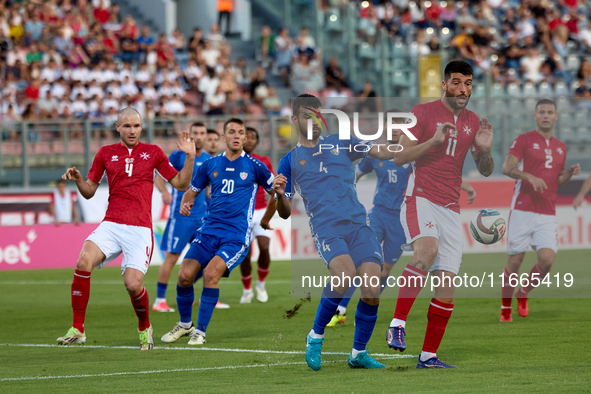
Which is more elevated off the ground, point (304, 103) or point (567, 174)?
point (304, 103)

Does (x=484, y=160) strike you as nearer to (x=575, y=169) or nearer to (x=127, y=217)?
(x=575, y=169)

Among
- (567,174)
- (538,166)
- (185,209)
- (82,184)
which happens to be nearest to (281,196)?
(185,209)

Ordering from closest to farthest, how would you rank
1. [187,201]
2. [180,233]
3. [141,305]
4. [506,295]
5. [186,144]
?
[141,305] < [186,144] < [187,201] < [506,295] < [180,233]

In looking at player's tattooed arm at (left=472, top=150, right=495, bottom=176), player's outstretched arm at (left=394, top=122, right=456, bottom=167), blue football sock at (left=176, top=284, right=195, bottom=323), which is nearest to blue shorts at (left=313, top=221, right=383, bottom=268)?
player's outstretched arm at (left=394, top=122, right=456, bottom=167)

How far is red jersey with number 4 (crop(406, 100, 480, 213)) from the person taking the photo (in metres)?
7.21

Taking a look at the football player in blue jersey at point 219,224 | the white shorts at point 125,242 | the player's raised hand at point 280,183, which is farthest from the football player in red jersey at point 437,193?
→ the white shorts at point 125,242

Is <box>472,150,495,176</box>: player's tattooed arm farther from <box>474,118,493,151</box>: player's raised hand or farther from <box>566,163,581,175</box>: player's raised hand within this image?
<box>566,163,581,175</box>: player's raised hand

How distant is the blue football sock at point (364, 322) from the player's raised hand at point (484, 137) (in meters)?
1.64

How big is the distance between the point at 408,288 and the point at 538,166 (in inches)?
156

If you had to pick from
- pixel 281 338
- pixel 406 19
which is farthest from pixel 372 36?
pixel 281 338

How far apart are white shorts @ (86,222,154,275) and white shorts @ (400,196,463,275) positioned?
2651 mm

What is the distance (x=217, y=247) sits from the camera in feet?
29.3

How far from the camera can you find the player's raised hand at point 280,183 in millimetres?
7055

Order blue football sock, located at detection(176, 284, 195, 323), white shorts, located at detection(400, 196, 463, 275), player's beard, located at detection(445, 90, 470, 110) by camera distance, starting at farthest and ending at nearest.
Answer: blue football sock, located at detection(176, 284, 195, 323)
player's beard, located at detection(445, 90, 470, 110)
white shorts, located at detection(400, 196, 463, 275)
